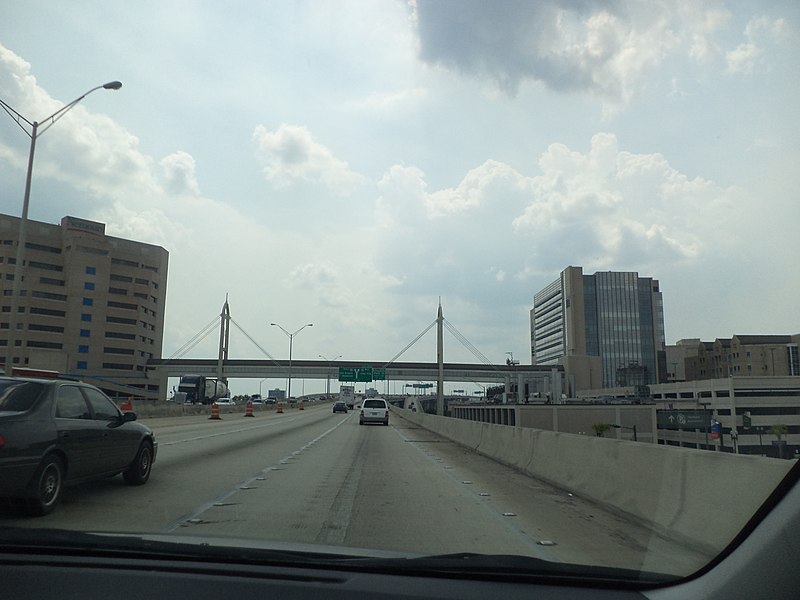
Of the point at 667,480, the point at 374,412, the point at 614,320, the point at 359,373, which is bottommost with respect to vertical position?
the point at 667,480

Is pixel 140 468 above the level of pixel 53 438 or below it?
below

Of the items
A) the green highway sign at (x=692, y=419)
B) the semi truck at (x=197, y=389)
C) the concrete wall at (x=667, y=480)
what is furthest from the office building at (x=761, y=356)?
the semi truck at (x=197, y=389)

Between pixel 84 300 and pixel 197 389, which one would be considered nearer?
pixel 197 389

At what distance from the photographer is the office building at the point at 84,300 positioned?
99250 millimetres

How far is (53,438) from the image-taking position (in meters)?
7.84

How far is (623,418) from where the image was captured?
80688mm

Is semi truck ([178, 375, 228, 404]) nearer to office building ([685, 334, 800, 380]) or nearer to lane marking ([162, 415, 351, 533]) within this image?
lane marking ([162, 415, 351, 533])

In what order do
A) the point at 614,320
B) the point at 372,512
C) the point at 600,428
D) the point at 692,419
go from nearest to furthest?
the point at 372,512 < the point at 692,419 < the point at 600,428 < the point at 614,320

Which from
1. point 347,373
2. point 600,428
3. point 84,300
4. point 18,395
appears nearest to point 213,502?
point 18,395

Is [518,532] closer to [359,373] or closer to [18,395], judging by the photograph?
[18,395]

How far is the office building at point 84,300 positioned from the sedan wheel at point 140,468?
288 feet

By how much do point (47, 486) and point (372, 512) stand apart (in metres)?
3.99

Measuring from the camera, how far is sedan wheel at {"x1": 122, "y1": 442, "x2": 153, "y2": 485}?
34.2ft

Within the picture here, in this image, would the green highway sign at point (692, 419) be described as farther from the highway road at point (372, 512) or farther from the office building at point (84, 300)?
the office building at point (84, 300)
